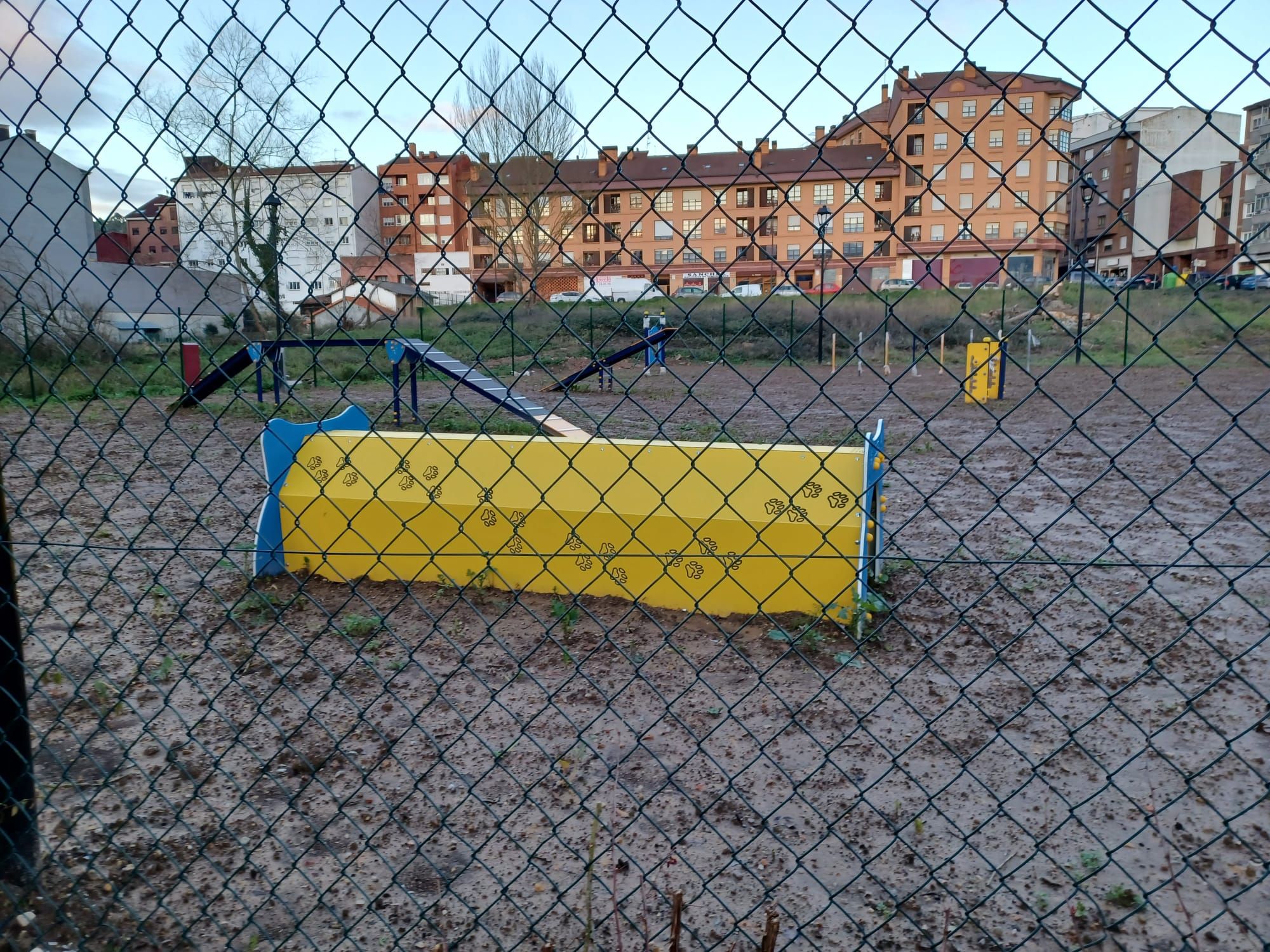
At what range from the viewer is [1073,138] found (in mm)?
1357

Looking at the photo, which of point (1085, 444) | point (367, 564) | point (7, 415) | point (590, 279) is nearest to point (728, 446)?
point (367, 564)

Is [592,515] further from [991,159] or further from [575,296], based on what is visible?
[991,159]

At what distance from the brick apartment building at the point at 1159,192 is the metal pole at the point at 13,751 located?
6.77ft

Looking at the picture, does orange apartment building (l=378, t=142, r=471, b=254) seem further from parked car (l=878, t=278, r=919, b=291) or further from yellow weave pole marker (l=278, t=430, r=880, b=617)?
yellow weave pole marker (l=278, t=430, r=880, b=617)

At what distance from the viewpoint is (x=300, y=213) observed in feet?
4.86

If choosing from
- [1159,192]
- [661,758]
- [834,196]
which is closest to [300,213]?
[834,196]

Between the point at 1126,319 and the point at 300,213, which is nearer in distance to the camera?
the point at 300,213

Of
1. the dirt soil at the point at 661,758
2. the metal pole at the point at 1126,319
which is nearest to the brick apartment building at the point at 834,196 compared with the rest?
the metal pole at the point at 1126,319

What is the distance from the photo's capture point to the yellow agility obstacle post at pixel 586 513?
144 inches

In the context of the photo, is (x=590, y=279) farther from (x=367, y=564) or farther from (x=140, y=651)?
(x=367, y=564)

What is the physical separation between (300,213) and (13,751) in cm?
135

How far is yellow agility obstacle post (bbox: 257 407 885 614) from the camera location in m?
3.67

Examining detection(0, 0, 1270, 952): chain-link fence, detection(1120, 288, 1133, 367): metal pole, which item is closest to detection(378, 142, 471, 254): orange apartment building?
detection(0, 0, 1270, 952): chain-link fence

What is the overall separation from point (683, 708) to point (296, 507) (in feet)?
7.35
